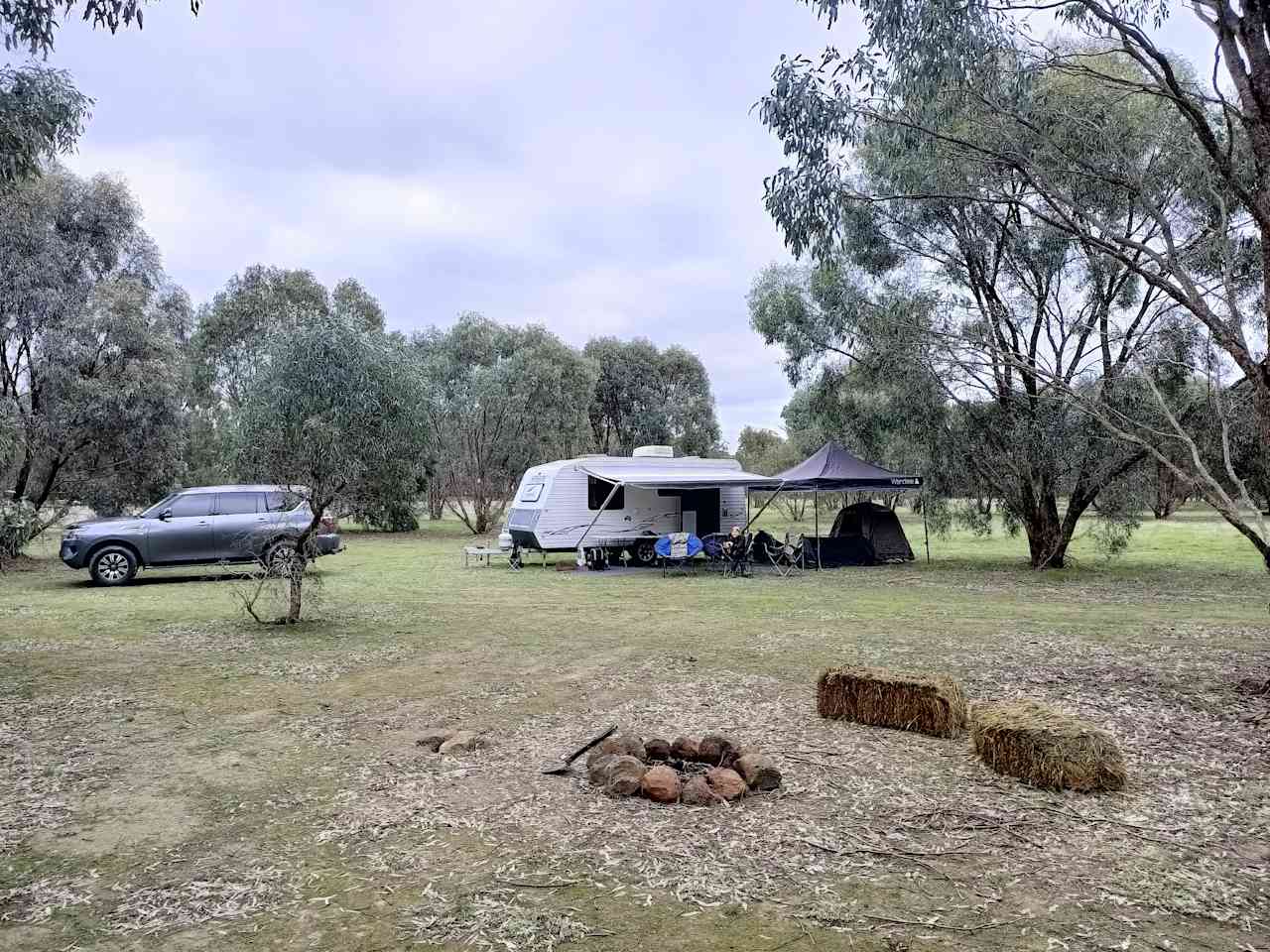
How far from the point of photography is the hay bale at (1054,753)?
3998 millimetres

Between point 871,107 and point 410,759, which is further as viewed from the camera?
point 871,107

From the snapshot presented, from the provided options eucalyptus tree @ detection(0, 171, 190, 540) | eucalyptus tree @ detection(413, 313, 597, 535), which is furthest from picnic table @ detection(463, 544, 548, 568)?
eucalyptus tree @ detection(413, 313, 597, 535)

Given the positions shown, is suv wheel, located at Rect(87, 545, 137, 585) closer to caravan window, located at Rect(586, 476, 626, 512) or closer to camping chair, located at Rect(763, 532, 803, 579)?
caravan window, located at Rect(586, 476, 626, 512)

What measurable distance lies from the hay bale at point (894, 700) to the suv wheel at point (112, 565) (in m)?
11.0

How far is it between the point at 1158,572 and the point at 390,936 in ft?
51.2

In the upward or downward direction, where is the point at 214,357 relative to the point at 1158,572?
upward

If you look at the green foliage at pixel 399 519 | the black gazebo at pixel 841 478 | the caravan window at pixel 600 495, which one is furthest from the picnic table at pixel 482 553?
the green foliage at pixel 399 519

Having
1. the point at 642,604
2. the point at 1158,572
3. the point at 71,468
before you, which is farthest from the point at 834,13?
the point at 71,468

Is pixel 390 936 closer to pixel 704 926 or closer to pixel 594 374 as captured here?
pixel 704 926

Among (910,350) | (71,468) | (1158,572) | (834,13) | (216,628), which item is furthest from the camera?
(71,468)

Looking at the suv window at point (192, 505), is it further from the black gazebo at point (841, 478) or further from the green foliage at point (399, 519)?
the green foliage at point (399, 519)

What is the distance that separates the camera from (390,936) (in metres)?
2.75

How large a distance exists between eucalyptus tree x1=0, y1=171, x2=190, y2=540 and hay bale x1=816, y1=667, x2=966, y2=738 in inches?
550

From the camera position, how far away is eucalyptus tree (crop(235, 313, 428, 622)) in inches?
334
